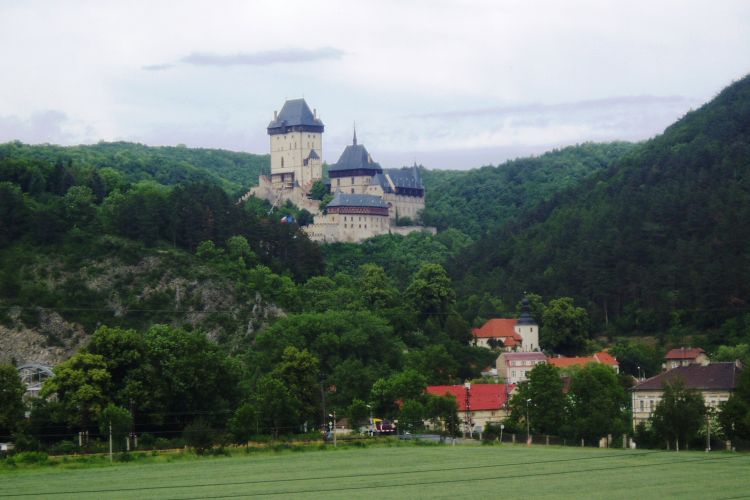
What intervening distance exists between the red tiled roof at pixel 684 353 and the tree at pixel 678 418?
43247mm

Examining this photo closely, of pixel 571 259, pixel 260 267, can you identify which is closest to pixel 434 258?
pixel 571 259

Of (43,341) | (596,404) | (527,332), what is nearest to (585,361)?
(527,332)

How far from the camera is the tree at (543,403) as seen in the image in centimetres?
9206

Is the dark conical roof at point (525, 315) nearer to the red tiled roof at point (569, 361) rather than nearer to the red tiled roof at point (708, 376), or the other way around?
the red tiled roof at point (569, 361)

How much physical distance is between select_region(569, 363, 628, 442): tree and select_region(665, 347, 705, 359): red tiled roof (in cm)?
2166

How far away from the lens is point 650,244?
15562 centimetres

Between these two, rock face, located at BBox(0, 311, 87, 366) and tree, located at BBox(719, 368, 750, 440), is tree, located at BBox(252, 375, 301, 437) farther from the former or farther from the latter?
rock face, located at BBox(0, 311, 87, 366)

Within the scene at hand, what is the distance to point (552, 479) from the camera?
60.2 metres

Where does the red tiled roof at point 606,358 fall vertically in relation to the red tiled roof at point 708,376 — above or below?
above

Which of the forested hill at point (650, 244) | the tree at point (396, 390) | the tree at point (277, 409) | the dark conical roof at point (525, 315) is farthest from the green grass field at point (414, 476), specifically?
the forested hill at point (650, 244)

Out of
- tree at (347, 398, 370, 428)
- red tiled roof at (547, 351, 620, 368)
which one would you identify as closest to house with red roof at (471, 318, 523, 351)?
red tiled roof at (547, 351, 620, 368)

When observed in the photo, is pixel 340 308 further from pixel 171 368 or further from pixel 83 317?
pixel 171 368

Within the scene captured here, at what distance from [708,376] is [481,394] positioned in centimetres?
1924

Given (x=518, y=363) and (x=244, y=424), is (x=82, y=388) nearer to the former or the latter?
(x=244, y=424)
